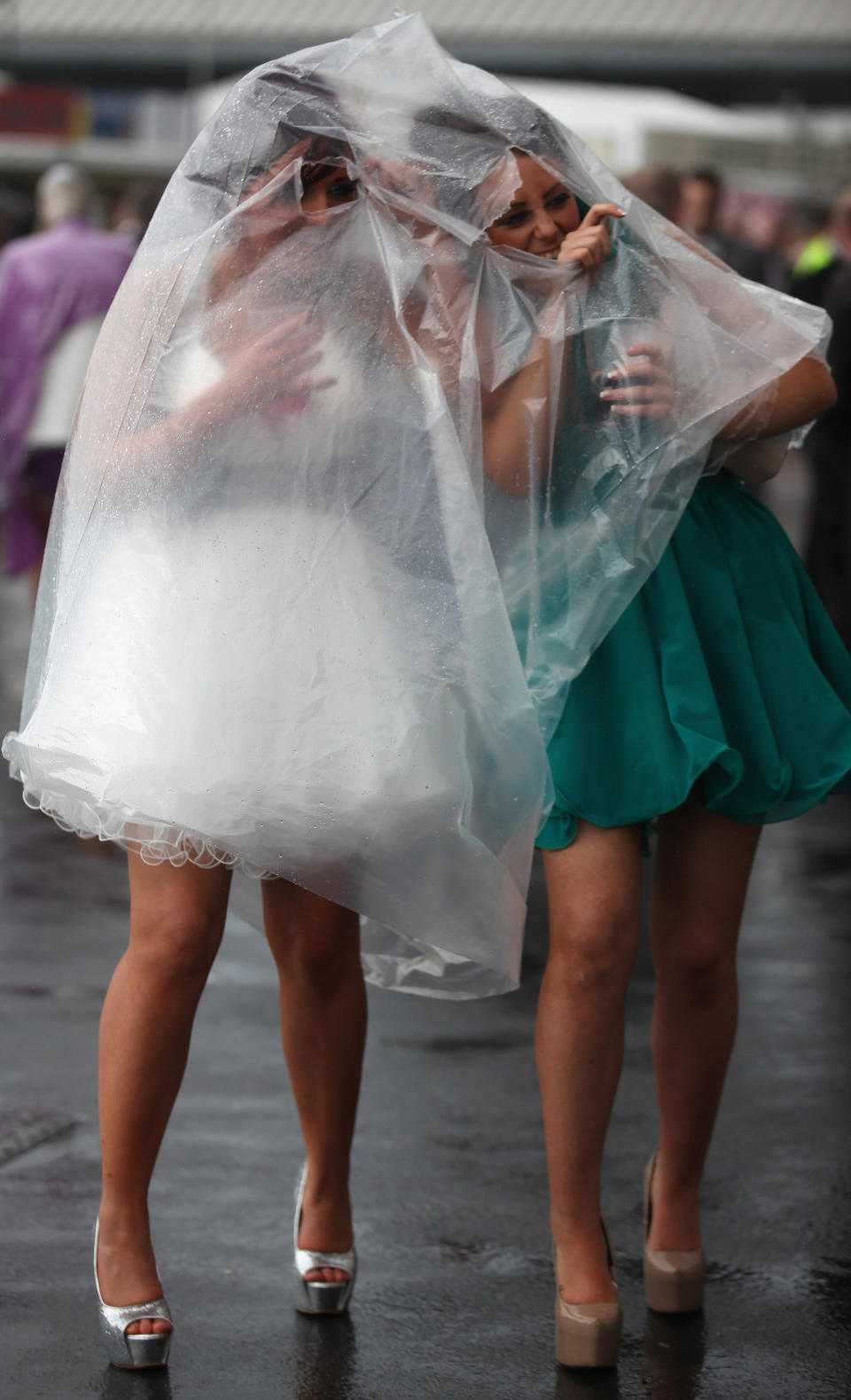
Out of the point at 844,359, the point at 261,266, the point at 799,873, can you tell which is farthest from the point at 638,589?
the point at 844,359

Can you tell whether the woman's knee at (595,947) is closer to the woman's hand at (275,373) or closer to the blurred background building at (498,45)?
the woman's hand at (275,373)

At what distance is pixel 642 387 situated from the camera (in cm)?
261

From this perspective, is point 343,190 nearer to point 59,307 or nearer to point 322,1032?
point 322,1032

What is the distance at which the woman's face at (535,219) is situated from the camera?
2627mm

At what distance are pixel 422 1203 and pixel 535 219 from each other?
1.58 meters

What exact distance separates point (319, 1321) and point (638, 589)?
113 centimetres

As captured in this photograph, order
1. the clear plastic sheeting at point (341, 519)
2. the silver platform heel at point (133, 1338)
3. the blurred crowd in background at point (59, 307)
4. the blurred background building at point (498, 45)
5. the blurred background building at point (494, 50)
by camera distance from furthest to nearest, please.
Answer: the blurred background building at point (498, 45)
the blurred background building at point (494, 50)
the blurred crowd in background at point (59, 307)
the silver platform heel at point (133, 1338)
the clear plastic sheeting at point (341, 519)

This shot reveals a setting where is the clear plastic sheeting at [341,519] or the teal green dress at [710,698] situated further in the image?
the teal green dress at [710,698]

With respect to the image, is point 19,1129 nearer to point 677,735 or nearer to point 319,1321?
point 319,1321

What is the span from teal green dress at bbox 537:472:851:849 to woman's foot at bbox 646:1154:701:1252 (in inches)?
22.6

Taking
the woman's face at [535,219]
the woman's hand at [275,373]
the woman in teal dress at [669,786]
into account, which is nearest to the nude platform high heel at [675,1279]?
the woman in teal dress at [669,786]

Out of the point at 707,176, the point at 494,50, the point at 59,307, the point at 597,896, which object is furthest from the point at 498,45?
the point at 597,896

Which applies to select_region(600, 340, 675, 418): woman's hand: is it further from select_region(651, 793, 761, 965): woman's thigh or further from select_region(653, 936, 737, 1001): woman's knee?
select_region(653, 936, 737, 1001): woman's knee

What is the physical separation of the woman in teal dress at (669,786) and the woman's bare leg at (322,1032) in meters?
0.30
